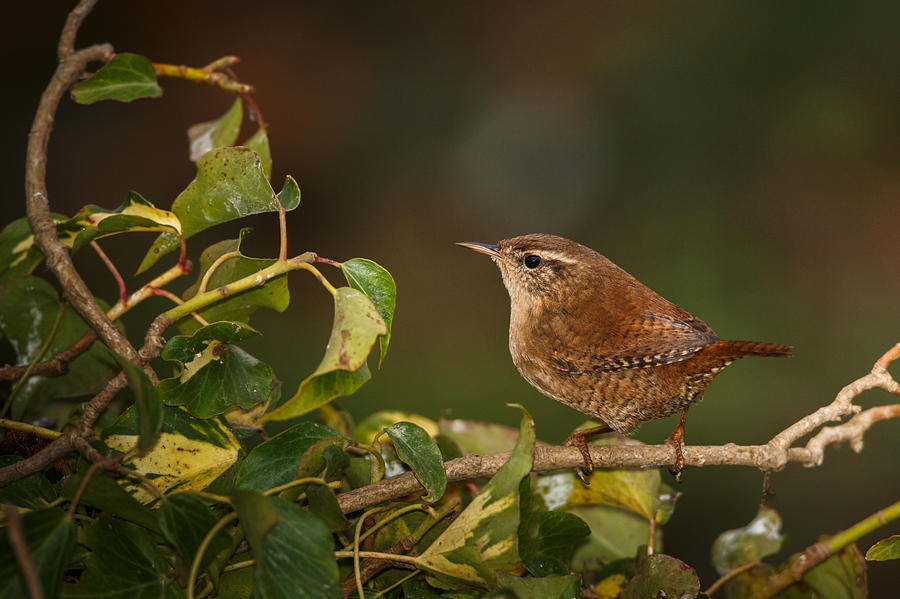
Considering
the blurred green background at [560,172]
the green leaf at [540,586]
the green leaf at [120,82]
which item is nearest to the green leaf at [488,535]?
the green leaf at [540,586]

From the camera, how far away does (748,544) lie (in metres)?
1.29

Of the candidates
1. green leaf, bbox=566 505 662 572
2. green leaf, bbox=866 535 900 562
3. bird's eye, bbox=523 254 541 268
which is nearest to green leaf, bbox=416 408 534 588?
green leaf, bbox=566 505 662 572

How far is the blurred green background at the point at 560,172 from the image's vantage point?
3.29 meters

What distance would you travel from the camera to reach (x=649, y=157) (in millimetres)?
3846

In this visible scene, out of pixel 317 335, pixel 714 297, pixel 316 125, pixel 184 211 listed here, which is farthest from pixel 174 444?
pixel 316 125

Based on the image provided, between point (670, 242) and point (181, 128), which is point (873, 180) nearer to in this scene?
point (670, 242)

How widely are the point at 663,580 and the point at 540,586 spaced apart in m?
0.21

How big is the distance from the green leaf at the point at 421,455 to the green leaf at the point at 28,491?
0.45 m

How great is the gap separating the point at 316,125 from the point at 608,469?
3.18 m

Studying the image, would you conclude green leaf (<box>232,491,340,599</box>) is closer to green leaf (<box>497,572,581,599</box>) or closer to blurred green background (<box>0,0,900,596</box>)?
green leaf (<box>497,572,581,599</box>)

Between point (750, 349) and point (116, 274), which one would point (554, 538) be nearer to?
point (750, 349)

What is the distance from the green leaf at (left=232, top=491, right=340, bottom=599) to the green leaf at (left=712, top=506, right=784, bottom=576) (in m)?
0.79

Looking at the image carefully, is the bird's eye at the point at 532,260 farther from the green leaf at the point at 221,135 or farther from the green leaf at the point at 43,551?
the green leaf at the point at 43,551

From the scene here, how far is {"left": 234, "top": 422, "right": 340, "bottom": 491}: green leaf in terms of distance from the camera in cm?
94
